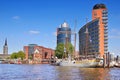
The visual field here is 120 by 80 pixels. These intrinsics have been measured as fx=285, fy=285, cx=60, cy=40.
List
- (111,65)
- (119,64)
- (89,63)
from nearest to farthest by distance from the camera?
(89,63) → (111,65) → (119,64)

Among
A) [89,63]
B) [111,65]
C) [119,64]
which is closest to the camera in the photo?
[89,63]

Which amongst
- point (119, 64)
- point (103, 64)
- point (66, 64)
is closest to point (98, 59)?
point (103, 64)

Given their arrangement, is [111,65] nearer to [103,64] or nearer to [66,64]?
[103,64]

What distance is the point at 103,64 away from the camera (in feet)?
526

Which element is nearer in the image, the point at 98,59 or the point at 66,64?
the point at 98,59

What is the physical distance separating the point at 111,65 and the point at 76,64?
835 inches

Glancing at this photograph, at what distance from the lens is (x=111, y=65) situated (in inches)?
6673

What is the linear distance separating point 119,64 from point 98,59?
43.4m

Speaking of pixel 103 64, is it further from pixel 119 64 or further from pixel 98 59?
pixel 119 64

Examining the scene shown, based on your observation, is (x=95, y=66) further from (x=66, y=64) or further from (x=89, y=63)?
(x=66, y=64)

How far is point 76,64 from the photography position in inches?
6550

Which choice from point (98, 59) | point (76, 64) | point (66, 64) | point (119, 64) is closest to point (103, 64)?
point (98, 59)

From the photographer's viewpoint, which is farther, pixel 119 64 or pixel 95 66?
pixel 119 64

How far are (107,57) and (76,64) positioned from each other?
18.4 m
